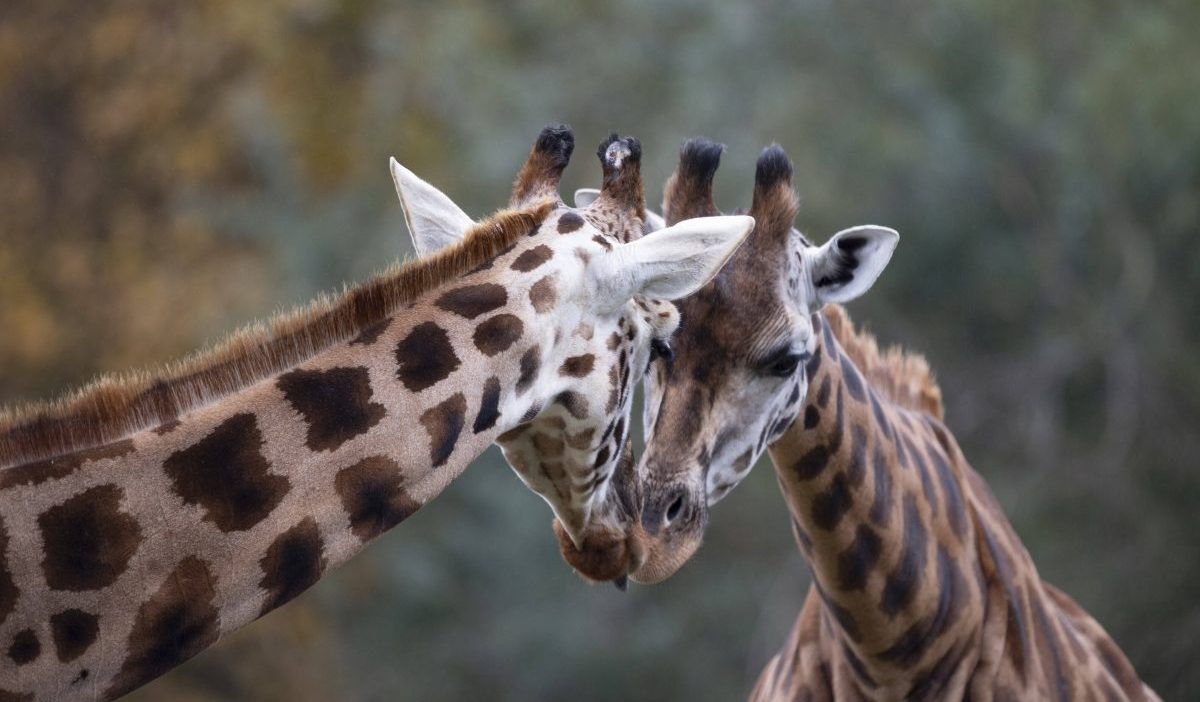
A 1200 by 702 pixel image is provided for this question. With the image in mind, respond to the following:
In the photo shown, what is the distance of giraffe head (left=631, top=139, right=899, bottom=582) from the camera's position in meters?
4.54

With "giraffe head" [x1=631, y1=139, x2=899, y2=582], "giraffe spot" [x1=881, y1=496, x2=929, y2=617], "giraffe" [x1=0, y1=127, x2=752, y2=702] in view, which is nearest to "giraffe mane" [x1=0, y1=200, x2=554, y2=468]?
"giraffe" [x1=0, y1=127, x2=752, y2=702]

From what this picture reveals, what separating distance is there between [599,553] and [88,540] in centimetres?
147

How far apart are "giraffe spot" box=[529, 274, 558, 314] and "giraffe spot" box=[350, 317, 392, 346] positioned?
33 centimetres

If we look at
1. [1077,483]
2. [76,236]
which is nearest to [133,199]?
[76,236]

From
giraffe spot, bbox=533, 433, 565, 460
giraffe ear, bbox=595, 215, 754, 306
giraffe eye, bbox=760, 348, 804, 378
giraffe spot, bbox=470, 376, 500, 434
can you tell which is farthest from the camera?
giraffe eye, bbox=760, 348, 804, 378

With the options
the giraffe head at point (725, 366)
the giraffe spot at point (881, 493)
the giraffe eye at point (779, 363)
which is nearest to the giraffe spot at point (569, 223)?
the giraffe head at point (725, 366)

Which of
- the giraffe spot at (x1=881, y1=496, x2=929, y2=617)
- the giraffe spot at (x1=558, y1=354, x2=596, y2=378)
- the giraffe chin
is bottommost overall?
the giraffe spot at (x1=881, y1=496, x2=929, y2=617)

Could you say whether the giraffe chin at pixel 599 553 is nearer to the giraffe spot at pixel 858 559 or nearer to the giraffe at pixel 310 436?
the giraffe at pixel 310 436

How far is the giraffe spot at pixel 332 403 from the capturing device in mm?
3240

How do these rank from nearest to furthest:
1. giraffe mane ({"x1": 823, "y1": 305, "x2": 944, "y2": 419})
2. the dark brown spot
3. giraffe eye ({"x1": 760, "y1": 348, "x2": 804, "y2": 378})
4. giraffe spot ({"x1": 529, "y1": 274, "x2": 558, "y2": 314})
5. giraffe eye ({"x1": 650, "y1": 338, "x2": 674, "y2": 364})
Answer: the dark brown spot < giraffe spot ({"x1": 529, "y1": 274, "x2": 558, "y2": 314}) < giraffe eye ({"x1": 650, "y1": 338, "x2": 674, "y2": 364}) < giraffe eye ({"x1": 760, "y1": 348, "x2": 804, "y2": 378}) < giraffe mane ({"x1": 823, "y1": 305, "x2": 944, "y2": 419})

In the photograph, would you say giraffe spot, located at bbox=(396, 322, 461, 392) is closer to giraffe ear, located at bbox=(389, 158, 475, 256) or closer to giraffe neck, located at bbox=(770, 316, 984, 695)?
giraffe ear, located at bbox=(389, 158, 475, 256)

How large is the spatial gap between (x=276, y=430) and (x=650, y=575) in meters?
1.48

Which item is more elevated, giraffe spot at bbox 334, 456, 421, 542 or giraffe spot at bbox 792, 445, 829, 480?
giraffe spot at bbox 334, 456, 421, 542

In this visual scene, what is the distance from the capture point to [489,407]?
345 centimetres
